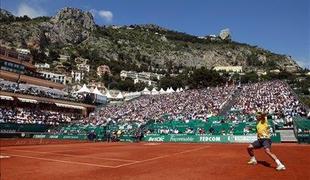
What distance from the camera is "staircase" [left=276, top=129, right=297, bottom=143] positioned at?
113 ft

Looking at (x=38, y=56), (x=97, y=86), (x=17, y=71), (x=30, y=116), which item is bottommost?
(x=30, y=116)

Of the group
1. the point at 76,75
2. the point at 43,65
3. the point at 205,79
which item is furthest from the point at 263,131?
the point at 76,75

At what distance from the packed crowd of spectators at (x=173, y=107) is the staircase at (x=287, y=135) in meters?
12.7

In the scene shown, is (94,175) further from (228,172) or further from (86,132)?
(86,132)

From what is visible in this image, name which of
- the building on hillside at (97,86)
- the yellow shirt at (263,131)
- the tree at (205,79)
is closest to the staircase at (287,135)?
the yellow shirt at (263,131)

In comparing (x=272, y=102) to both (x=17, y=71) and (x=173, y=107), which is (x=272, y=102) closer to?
(x=173, y=107)

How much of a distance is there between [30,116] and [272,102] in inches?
1426

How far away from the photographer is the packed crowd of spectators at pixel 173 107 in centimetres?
5184

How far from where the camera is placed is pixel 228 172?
12.9 metres

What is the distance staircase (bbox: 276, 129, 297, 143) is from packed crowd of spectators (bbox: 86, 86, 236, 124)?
1271 centimetres

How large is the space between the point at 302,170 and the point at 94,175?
7137 mm

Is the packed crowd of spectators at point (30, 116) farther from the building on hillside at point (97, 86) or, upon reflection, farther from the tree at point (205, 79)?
the building on hillside at point (97, 86)

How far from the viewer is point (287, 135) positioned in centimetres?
3509

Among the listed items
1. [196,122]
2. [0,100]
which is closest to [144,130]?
[196,122]
